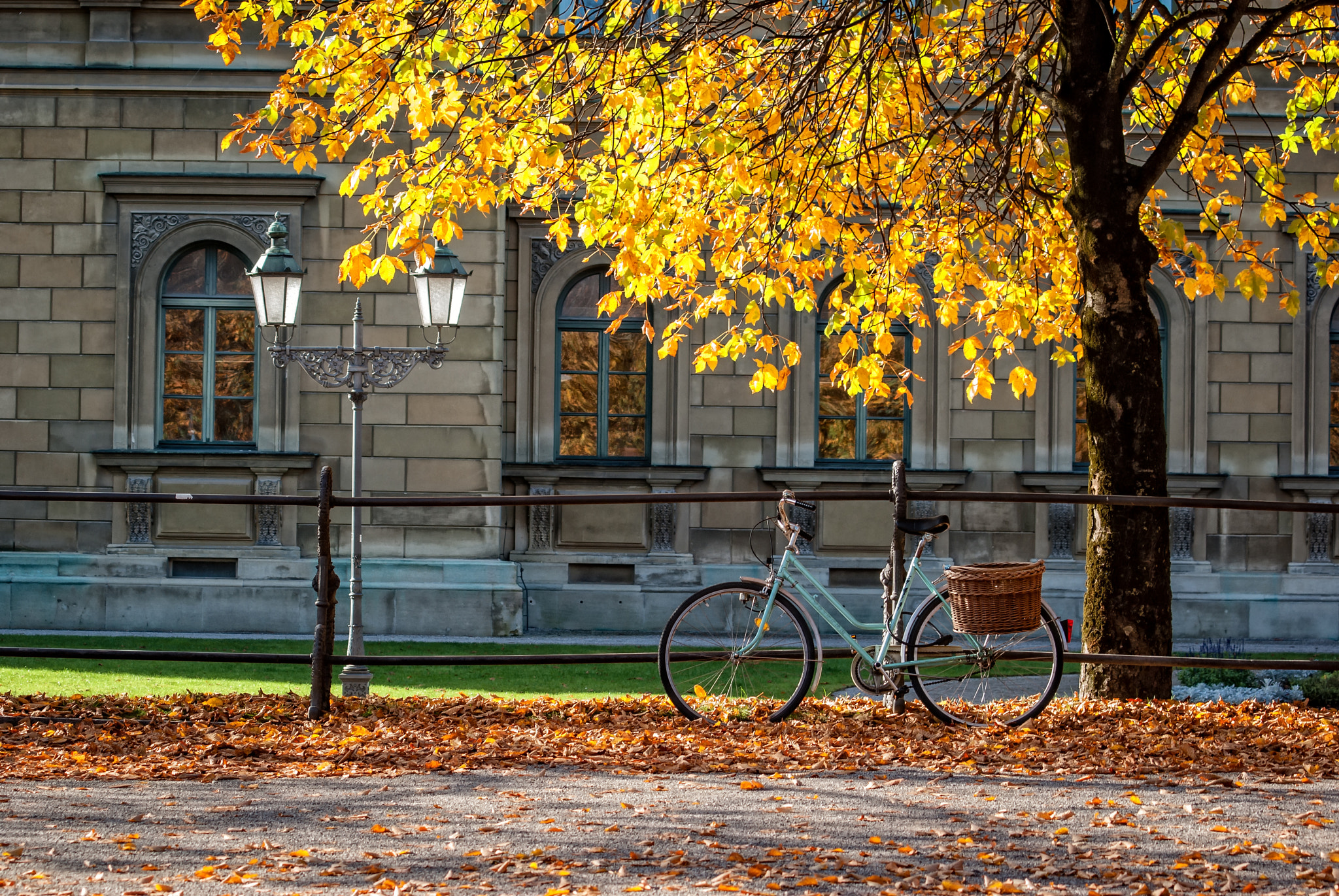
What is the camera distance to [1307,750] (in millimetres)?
5742

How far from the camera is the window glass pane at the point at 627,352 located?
1459cm

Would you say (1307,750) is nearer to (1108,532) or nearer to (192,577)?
(1108,532)

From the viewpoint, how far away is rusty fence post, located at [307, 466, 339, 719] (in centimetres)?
646

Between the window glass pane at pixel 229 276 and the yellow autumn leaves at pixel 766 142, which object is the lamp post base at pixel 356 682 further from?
the window glass pane at pixel 229 276

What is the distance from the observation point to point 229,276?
13992 millimetres

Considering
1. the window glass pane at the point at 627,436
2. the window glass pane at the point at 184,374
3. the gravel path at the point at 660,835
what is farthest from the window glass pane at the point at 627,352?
the gravel path at the point at 660,835

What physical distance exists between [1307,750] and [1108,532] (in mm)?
1491

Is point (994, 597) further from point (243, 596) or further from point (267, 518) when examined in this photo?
point (243, 596)

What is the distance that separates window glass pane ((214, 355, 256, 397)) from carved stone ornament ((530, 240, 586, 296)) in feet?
10.5

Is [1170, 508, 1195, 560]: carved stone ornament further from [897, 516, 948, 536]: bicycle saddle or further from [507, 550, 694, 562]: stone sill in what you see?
[897, 516, 948, 536]: bicycle saddle

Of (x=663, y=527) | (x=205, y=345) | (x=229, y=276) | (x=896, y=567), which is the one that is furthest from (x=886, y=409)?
(x=896, y=567)

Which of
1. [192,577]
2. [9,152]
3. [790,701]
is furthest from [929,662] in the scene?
[9,152]

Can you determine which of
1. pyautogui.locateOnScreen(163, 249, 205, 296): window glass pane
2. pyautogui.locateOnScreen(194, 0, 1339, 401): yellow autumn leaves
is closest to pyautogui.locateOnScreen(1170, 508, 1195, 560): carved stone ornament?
pyautogui.locateOnScreen(194, 0, 1339, 401): yellow autumn leaves

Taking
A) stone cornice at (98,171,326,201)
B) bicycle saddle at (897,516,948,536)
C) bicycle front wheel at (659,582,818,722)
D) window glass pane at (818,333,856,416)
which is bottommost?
bicycle front wheel at (659,582,818,722)
